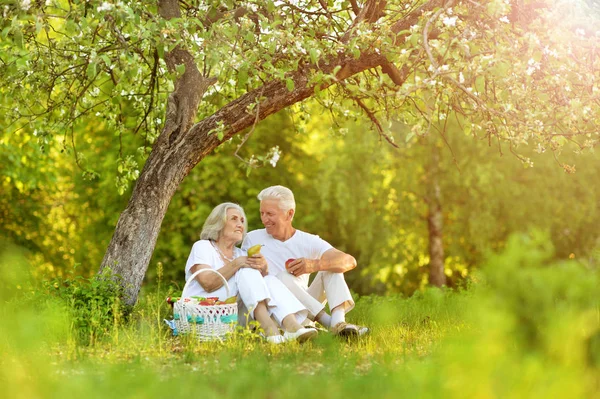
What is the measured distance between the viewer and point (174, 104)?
805cm

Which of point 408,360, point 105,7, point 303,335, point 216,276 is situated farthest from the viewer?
point 216,276

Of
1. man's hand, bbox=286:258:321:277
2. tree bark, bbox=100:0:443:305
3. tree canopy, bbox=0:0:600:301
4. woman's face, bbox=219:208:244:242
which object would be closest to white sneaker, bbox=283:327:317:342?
man's hand, bbox=286:258:321:277

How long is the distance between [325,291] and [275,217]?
0.82 metres

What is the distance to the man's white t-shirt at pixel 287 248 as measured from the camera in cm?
696

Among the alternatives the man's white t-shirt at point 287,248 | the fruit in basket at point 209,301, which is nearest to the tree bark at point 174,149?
the man's white t-shirt at point 287,248

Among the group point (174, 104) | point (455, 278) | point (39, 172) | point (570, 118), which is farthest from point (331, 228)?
point (570, 118)

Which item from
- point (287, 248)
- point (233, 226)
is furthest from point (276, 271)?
point (233, 226)

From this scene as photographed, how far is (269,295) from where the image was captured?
6.25 metres

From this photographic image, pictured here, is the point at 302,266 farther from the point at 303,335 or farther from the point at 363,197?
the point at 363,197

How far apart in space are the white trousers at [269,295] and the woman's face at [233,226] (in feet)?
1.64

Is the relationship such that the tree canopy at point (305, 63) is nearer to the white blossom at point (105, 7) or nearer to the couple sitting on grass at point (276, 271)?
the white blossom at point (105, 7)

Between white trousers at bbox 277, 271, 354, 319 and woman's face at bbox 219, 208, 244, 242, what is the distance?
21.1 inches

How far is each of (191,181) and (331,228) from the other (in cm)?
394

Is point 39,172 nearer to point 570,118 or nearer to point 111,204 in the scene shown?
point 111,204
